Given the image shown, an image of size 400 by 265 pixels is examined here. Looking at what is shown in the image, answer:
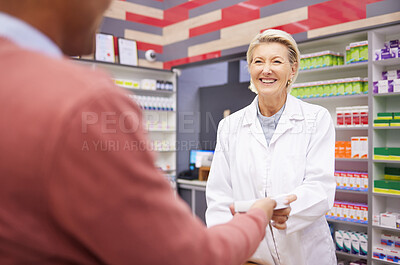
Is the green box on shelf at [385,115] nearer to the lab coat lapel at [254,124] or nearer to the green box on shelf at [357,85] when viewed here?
the green box on shelf at [357,85]

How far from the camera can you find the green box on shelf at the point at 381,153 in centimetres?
403

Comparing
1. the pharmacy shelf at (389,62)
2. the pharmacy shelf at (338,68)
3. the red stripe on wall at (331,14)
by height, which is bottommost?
the pharmacy shelf at (389,62)

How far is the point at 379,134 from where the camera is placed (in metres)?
4.23

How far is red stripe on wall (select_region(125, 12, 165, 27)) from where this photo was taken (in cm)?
683

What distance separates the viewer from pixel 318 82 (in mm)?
→ 4684

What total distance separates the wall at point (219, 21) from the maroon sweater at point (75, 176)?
435 cm

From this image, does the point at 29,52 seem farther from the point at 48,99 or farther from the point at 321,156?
the point at 321,156

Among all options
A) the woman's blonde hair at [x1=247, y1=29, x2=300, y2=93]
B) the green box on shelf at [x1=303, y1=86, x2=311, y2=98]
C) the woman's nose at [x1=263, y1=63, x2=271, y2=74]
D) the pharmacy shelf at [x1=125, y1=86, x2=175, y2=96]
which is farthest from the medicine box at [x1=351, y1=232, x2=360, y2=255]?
the pharmacy shelf at [x1=125, y1=86, x2=175, y2=96]

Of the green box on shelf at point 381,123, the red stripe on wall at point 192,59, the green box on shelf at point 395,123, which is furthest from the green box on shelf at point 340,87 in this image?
the red stripe on wall at point 192,59

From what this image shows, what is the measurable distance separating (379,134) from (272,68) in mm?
2745

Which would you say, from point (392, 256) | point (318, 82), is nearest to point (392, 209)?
point (392, 256)

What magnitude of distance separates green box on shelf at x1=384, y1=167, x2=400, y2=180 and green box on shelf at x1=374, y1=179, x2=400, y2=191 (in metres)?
0.11

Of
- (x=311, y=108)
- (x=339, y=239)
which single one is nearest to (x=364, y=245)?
(x=339, y=239)

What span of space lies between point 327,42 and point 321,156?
333 centimetres
